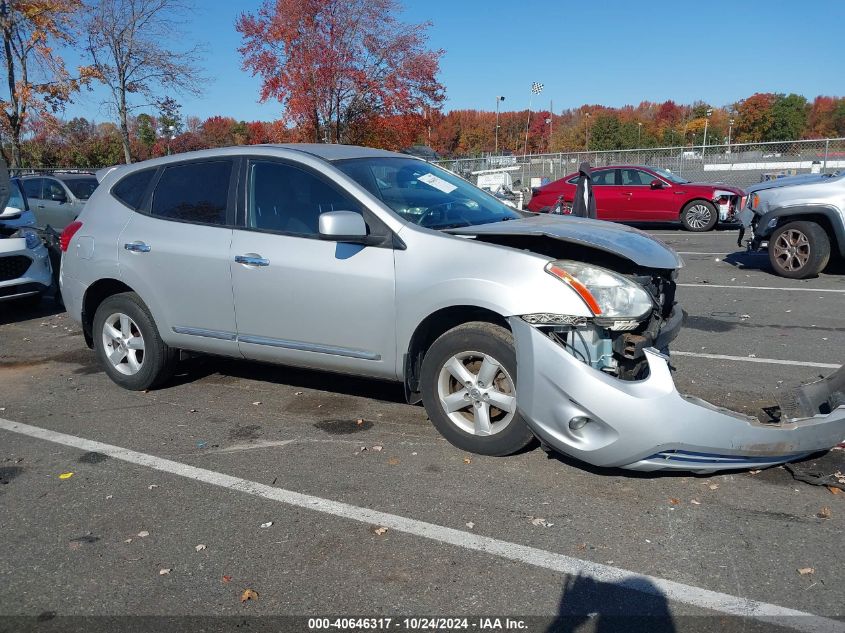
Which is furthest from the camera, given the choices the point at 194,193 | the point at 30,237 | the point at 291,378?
the point at 30,237

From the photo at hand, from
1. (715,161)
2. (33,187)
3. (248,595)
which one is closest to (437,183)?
(248,595)

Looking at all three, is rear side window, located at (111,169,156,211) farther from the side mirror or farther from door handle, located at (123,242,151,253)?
the side mirror

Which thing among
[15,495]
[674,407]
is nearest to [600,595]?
[674,407]

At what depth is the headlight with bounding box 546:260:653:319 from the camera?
3777 millimetres

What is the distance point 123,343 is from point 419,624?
3902 mm

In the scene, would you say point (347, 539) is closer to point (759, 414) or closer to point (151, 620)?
point (151, 620)

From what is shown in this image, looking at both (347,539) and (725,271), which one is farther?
(725,271)

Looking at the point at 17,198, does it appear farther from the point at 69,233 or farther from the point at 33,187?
the point at 33,187

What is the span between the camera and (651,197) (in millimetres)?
17453

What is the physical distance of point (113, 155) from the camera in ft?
130

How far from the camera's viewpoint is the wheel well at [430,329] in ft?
13.9

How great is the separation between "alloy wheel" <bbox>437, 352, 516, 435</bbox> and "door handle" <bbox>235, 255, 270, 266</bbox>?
1448mm

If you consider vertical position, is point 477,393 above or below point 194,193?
below

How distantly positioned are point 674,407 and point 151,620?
8.10 feet
